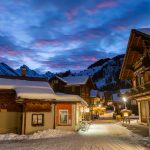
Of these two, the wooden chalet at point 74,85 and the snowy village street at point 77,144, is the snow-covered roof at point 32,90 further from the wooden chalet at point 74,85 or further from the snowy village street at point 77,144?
the wooden chalet at point 74,85

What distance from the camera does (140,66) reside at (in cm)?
3000

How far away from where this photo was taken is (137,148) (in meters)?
14.2

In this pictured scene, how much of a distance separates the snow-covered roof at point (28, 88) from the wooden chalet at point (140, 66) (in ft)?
31.9

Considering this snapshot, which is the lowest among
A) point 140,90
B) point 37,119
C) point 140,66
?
point 37,119

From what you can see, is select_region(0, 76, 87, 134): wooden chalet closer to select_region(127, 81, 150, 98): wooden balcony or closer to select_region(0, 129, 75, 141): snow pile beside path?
select_region(0, 129, 75, 141): snow pile beside path

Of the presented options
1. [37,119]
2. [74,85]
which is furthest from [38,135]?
[74,85]

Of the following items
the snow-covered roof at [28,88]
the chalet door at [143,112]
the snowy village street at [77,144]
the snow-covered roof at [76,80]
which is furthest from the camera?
the snow-covered roof at [76,80]

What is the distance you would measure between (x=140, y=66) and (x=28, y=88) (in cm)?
1396

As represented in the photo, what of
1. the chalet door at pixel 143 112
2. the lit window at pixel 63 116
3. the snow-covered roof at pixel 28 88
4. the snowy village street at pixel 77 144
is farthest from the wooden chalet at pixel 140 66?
the snow-covered roof at pixel 28 88

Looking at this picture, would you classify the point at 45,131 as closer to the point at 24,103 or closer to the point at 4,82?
the point at 24,103

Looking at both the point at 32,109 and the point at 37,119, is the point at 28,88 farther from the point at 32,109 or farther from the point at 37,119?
the point at 37,119

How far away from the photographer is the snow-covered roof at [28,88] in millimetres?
24125

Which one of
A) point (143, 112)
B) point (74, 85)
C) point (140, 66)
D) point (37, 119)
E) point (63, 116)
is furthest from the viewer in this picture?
point (74, 85)

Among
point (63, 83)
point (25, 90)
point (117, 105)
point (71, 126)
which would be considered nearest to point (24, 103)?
point (25, 90)
